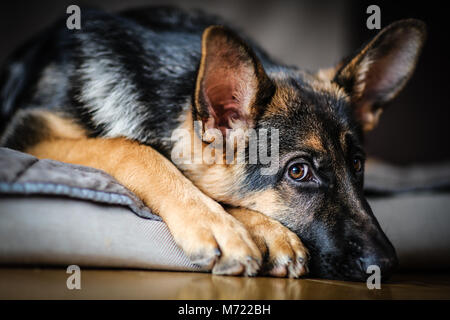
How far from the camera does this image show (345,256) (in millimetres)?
1377

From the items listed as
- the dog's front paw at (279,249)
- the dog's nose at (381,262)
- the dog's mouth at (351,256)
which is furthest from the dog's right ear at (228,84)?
the dog's nose at (381,262)

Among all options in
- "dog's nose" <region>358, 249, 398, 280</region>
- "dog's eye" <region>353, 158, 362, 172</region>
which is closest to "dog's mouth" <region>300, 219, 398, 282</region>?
"dog's nose" <region>358, 249, 398, 280</region>

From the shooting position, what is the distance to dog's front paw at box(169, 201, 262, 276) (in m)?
1.26

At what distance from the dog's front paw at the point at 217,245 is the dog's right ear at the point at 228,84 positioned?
487mm

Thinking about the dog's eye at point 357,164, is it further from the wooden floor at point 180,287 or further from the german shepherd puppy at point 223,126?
the wooden floor at point 180,287

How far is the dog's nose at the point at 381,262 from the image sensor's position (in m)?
1.30

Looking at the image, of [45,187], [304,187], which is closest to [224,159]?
[304,187]

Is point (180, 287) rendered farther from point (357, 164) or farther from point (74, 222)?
point (357, 164)

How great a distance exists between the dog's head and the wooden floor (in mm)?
146

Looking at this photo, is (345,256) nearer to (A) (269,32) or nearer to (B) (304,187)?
(B) (304,187)

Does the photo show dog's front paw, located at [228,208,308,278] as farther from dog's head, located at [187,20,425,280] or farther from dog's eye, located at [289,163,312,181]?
dog's eye, located at [289,163,312,181]

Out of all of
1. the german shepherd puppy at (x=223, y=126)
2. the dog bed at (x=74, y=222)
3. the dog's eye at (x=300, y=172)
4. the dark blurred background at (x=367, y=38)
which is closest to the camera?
the dog bed at (x=74, y=222)

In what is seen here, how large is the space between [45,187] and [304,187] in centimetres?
94

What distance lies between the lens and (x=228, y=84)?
161cm
